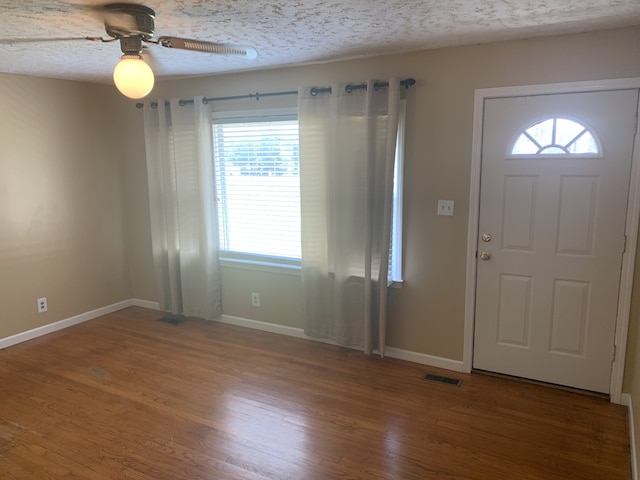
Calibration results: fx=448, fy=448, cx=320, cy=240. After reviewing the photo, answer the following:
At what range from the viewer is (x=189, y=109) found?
161 inches

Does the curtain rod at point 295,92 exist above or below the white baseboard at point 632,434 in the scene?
above

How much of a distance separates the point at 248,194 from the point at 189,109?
943mm

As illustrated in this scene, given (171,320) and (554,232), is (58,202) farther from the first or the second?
(554,232)

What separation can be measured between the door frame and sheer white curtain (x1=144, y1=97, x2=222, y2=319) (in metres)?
2.31

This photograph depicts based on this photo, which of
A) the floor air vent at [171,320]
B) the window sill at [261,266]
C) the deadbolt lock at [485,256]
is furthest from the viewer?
the floor air vent at [171,320]

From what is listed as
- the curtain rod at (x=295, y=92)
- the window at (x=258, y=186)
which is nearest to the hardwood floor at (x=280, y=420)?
the window at (x=258, y=186)

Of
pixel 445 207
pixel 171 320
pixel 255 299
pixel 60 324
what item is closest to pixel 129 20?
pixel 445 207

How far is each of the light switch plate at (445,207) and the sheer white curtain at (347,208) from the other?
1.17 feet

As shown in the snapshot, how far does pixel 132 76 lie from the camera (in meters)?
2.07

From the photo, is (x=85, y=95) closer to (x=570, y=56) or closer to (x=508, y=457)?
(x=570, y=56)

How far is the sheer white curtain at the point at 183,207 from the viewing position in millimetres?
4098

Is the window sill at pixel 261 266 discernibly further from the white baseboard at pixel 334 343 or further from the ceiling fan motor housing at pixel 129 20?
the ceiling fan motor housing at pixel 129 20

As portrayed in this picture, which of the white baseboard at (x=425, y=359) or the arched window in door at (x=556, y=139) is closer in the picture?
the arched window in door at (x=556, y=139)

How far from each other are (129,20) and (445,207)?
2.25 meters
